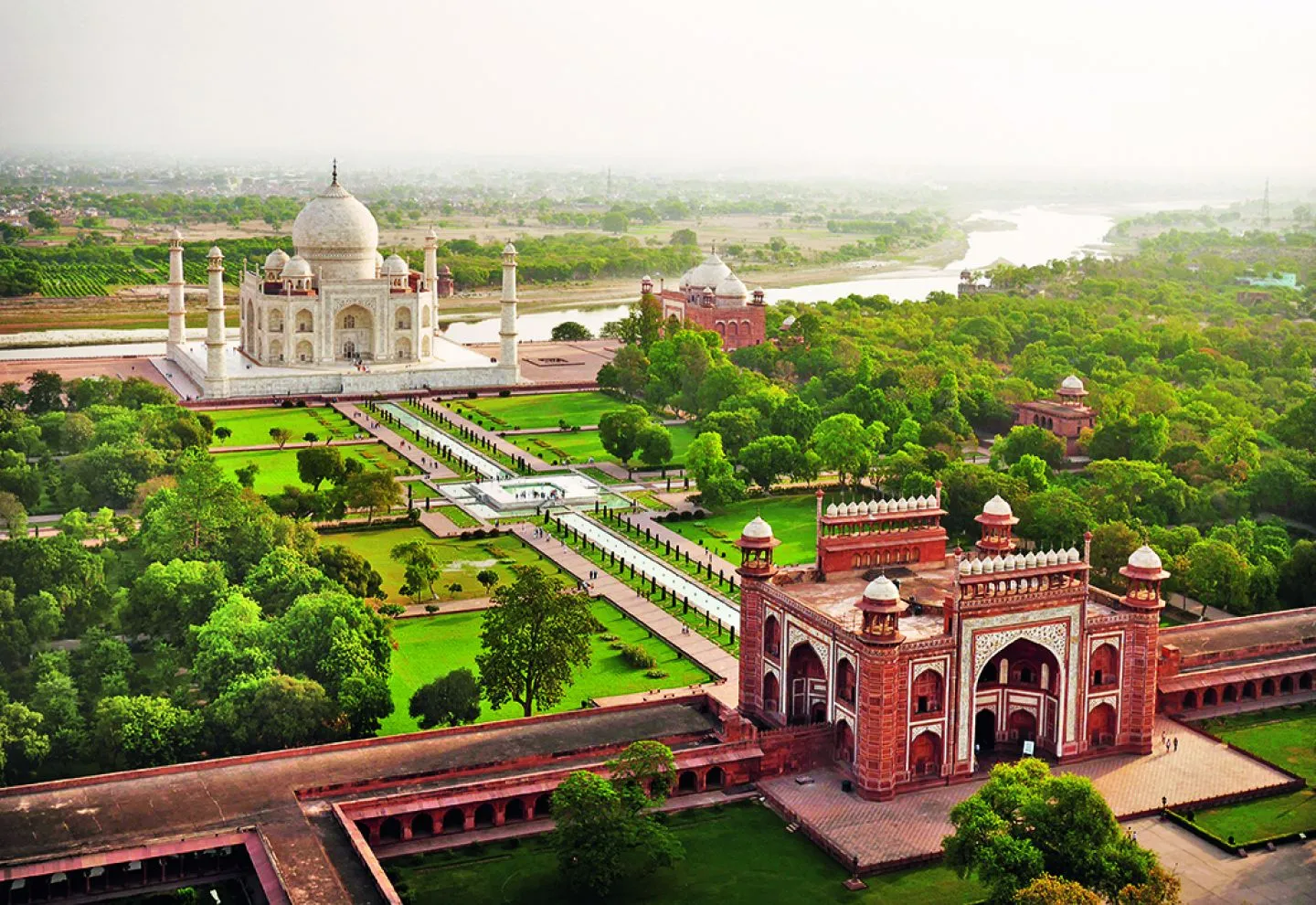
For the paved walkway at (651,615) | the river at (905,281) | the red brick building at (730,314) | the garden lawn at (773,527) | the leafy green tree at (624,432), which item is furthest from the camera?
the river at (905,281)

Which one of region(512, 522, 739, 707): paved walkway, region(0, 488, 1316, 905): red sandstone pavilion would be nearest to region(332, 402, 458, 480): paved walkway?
region(512, 522, 739, 707): paved walkway

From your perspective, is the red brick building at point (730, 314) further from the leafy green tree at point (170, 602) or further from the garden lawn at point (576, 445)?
the leafy green tree at point (170, 602)

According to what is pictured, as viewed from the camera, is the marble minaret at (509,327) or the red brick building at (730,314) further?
the red brick building at (730,314)

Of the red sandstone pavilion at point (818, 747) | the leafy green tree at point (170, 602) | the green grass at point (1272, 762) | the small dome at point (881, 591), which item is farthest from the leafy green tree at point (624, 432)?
the small dome at point (881, 591)

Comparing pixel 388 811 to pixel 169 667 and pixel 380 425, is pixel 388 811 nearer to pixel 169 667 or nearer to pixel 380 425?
pixel 169 667

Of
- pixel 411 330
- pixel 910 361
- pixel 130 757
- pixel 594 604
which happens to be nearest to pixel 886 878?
pixel 130 757

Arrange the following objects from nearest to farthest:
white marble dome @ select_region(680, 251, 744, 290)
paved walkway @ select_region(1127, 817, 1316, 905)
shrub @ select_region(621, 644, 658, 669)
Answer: paved walkway @ select_region(1127, 817, 1316, 905)
shrub @ select_region(621, 644, 658, 669)
white marble dome @ select_region(680, 251, 744, 290)

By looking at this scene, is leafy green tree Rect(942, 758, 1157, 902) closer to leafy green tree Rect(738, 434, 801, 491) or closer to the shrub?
the shrub
